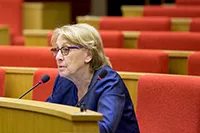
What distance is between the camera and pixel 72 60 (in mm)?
1522

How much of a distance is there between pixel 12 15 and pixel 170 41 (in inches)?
61.5

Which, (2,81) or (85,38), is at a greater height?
(85,38)

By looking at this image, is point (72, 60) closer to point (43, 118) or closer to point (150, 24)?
point (43, 118)

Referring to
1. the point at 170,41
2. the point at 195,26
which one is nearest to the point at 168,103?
the point at 170,41

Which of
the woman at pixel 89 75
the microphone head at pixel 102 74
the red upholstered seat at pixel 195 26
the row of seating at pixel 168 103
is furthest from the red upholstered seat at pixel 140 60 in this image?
the red upholstered seat at pixel 195 26

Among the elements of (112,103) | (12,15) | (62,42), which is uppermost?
(62,42)

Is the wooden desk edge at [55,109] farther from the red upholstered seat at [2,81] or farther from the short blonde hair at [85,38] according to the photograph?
the red upholstered seat at [2,81]

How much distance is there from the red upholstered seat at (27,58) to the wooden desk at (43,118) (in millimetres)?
914

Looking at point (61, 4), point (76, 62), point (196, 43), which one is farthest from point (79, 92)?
point (61, 4)

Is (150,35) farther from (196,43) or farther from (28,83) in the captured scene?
(28,83)

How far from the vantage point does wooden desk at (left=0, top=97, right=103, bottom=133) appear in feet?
3.72

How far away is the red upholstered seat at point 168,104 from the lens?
1.57m

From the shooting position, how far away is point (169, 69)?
7.61 feet

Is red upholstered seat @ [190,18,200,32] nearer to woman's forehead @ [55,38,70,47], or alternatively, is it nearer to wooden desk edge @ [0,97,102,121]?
woman's forehead @ [55,38,70,47]
